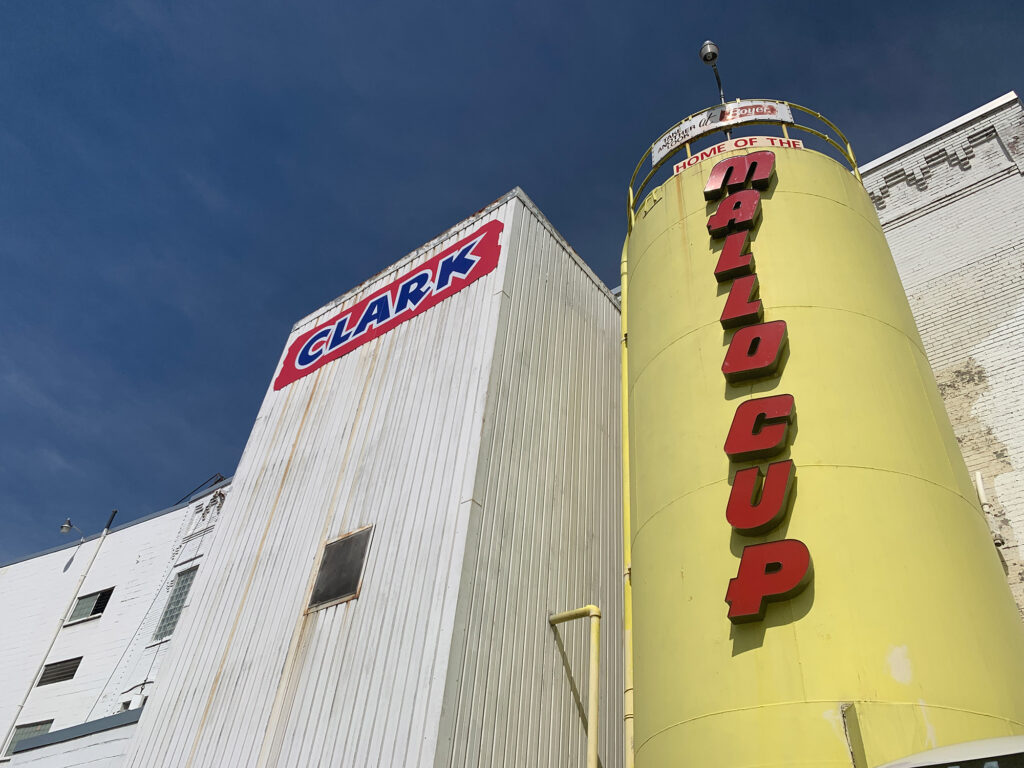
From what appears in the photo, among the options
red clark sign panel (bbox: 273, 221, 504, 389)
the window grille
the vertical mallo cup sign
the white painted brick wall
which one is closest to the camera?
the vertical mallo cup sign

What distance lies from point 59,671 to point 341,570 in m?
16.6

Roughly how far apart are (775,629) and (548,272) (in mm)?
8832

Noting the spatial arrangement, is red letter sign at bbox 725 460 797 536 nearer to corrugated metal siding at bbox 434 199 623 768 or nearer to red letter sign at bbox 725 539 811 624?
red letter sign at bbox 725 539 811 624

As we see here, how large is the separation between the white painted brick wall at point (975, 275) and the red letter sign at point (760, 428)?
6.24 m

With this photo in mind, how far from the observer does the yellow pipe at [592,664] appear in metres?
9.36

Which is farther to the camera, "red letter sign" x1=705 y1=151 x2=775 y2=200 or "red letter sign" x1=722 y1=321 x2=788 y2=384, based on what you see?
"red letter sign" x1=705 y1=151 x2=775 y2=200

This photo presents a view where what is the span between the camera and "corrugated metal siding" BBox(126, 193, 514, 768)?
10.1 m

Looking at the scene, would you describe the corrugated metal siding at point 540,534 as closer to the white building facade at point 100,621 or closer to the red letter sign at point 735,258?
the red letter sign at point 735,258

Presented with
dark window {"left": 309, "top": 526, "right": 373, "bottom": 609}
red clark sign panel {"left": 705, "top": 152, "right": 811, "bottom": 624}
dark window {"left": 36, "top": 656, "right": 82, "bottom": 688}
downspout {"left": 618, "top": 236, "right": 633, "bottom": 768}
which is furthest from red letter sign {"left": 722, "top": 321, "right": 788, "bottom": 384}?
dark window {"left": 36, "top": 656, "right": 82, "bottom": 688}

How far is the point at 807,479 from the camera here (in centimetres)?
835

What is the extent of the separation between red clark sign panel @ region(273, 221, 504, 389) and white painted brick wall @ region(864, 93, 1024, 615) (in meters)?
8.57

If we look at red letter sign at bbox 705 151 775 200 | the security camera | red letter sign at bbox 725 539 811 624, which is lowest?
red letter sign at bbox 725 539 811 624

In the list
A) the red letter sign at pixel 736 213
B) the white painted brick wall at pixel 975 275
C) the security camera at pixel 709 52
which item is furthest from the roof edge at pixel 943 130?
the red letter sign at pixel 736 213

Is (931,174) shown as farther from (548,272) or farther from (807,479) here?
(807,479)
